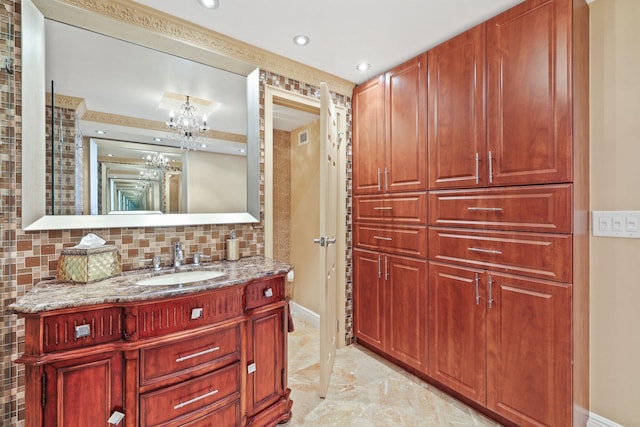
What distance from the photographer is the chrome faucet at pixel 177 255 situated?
67.1 inches

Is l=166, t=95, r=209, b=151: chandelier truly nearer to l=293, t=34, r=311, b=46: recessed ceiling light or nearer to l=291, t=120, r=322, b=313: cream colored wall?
l=293, t=34, r=311, b=46: recessed ceiling light

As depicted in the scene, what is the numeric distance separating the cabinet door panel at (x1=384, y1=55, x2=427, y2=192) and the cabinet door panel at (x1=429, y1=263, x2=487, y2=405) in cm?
66

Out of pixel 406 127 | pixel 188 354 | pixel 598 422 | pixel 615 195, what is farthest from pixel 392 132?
pixel 598 422

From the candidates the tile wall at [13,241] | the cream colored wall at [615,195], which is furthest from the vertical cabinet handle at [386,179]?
the tile wall at [13,241]

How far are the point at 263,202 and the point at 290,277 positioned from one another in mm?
668

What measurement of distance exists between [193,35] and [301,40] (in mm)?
684

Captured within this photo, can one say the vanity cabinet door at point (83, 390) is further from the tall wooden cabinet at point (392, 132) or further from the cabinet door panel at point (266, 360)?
the tall wooden cabinet at point (392, 132)

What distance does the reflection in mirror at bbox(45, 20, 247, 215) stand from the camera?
153cm

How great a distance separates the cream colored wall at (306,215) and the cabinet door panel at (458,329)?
4.77 feet

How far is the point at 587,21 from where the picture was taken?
1.56 metres

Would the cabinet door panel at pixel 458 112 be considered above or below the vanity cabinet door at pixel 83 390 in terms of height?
above

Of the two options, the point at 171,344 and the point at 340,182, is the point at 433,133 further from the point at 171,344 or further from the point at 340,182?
the point at 171,344

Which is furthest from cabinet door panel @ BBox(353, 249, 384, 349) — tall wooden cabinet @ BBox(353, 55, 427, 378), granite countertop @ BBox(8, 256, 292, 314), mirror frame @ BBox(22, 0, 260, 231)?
mirror frame @ BBox(22, 0, 260, 231)

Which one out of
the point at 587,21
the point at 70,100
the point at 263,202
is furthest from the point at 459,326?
the point at 70,100
